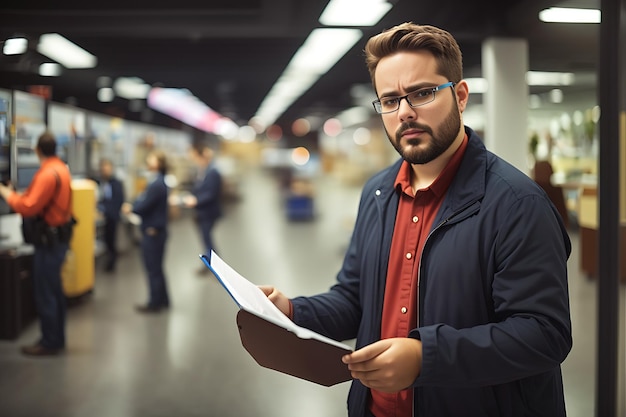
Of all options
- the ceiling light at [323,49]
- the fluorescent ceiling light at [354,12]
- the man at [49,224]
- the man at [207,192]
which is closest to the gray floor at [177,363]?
the man at [49,224]

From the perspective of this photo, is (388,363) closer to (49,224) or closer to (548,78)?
(548,78)

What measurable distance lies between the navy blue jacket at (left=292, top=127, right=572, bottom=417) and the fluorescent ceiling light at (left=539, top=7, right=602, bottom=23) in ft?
8.01

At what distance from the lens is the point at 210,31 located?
4.59 metres

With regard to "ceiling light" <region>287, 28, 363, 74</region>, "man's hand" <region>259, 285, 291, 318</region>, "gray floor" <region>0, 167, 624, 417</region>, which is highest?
"ceiling light" <region>287, 28, 363, 74</region>

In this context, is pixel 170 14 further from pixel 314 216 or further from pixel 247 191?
pixel 247 191

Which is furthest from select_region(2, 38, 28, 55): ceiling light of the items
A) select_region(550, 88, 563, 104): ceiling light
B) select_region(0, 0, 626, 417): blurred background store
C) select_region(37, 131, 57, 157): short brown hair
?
select_region(550, 88, 563, 104): ceiling light

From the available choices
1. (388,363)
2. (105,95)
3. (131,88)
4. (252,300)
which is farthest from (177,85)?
(388,363)

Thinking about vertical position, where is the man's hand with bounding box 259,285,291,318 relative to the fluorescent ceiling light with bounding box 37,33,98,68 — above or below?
below

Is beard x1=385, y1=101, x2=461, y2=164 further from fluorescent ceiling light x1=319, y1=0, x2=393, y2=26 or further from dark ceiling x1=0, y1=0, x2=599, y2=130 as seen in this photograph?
fluorescent ceiling light x1=319, y1=0, x2=393, y2=26

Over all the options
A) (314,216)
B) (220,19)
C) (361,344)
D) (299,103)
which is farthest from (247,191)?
(361,344)

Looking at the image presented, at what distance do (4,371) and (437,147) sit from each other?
382 cm

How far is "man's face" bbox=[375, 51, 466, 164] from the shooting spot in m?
1.49

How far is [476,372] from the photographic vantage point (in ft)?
4.46

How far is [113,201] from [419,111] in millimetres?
6726
